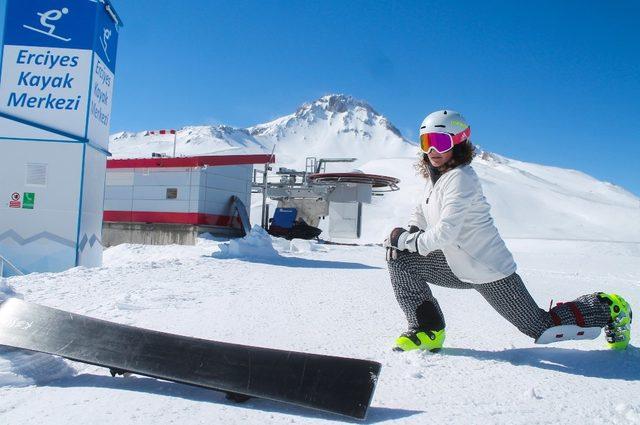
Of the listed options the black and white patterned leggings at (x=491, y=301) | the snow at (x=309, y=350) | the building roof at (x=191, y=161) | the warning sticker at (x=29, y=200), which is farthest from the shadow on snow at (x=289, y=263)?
the black and white patterned leggings at (x=491, y=301)

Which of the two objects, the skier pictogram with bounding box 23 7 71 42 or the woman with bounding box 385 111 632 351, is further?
the skier pictogram with bounding box 23 7 71 42

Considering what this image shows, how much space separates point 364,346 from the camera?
2707 millimetres

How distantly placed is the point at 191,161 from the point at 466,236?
1035cm

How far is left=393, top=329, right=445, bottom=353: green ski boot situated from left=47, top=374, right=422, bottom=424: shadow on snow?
0.79 meters

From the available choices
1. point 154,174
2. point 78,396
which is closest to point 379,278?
point 78,396

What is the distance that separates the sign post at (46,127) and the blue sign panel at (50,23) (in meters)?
0.01

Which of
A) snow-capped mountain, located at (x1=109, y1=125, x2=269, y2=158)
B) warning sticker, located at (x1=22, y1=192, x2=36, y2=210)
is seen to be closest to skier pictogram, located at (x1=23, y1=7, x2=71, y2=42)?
warning sticker, located at (x1=22, y1=192, x2=36, y2=210)

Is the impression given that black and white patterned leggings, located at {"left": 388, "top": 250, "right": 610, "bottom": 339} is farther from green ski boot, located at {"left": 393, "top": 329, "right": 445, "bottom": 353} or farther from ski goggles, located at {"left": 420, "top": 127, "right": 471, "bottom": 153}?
ski goggles, located at {"left": 420, "top": 127, "right": 471, "bottom": 153}

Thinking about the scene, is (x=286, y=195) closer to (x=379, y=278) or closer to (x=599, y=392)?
(x=379, y=278)

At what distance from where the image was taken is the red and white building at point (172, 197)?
1198 centimetres

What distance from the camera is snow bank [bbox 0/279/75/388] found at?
75.4 inches

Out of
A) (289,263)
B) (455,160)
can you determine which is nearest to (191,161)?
(289,263)

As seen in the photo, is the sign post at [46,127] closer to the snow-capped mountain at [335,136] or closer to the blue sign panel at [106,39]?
the blue sign panel at [106,39]

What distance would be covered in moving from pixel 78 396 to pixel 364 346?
145 centimetres
